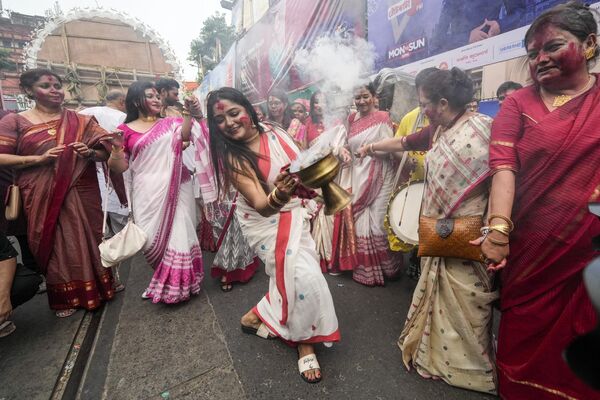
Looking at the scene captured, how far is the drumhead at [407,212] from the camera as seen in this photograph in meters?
2.29

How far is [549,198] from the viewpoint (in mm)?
1370

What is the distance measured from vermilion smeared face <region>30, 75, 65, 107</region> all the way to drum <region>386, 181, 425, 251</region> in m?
3.00

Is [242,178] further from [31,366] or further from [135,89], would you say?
[31,366]

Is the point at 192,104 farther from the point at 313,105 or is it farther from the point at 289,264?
the point at 289,264

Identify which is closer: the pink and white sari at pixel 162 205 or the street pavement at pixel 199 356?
the street pavement at pixel 199 356

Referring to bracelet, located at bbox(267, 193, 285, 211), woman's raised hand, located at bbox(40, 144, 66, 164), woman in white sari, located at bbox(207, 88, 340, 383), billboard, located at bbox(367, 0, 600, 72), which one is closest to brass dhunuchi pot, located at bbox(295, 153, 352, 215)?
bracelet, located at bbox(267, 193, 285, 211)

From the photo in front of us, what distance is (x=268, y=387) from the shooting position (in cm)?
182

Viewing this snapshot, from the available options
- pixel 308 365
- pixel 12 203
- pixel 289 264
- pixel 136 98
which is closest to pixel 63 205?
pixel 12 203

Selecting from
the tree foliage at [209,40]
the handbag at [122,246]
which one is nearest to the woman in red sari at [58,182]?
the handbag at [122,246]

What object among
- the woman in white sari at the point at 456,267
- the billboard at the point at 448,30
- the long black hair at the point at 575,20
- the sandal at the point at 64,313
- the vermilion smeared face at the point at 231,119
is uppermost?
the billboard at the point at 448,30

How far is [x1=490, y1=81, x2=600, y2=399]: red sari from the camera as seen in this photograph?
1269mm

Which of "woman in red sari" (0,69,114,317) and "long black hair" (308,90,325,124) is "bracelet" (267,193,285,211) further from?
"long black hair" (308,90,325,124)

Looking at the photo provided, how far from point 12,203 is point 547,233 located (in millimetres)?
3675

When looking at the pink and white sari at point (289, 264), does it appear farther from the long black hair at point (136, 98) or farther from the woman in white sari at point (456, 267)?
the long black hair at point (136, 98)
